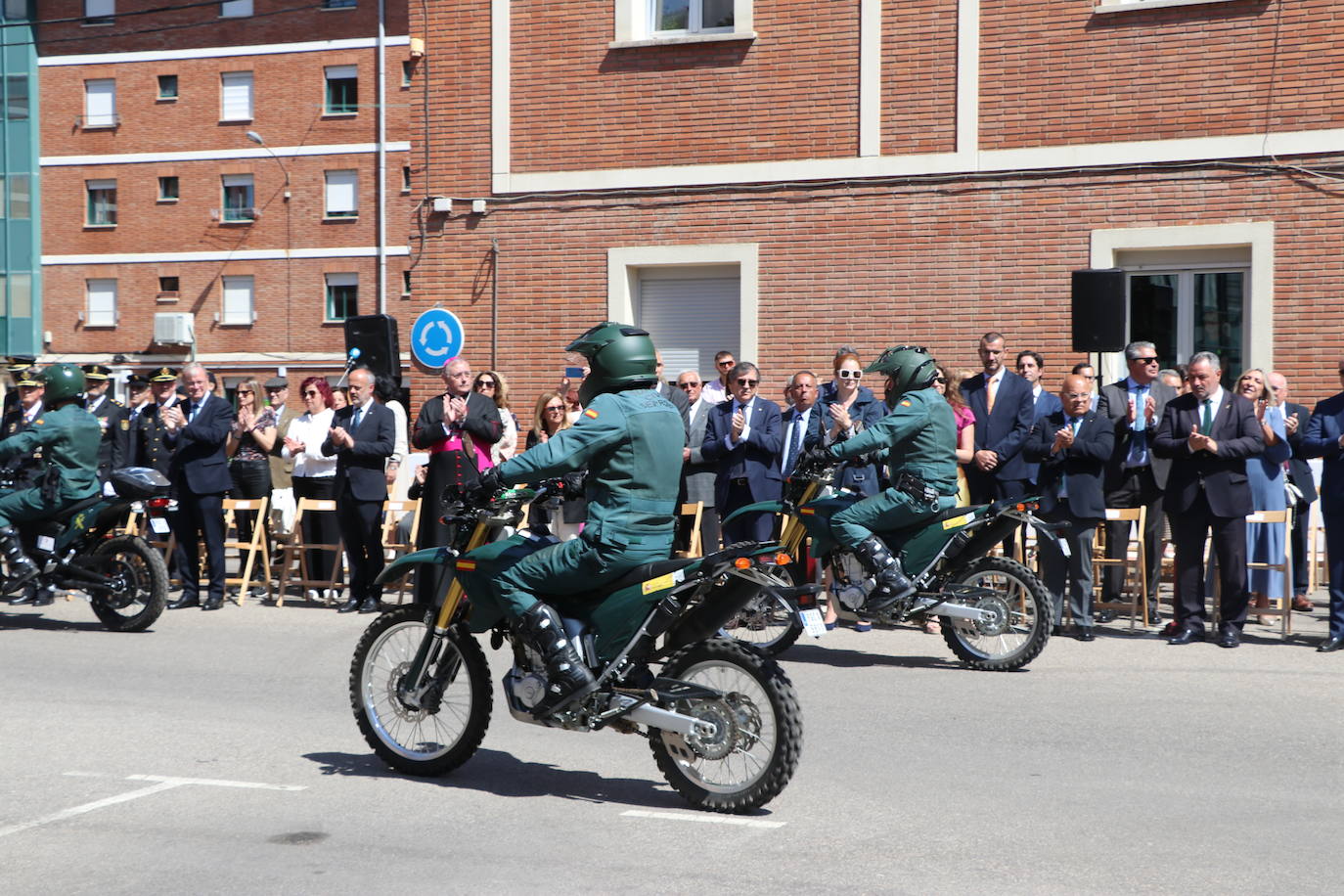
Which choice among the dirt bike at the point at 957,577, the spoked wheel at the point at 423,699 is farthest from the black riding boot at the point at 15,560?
the spoked wheel at the point at 423,699

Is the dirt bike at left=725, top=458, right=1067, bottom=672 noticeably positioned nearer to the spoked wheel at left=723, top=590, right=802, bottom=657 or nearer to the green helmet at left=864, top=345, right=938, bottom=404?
the spoked wheel at left=723, top=590, right=802, bottom=657

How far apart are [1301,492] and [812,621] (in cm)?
882

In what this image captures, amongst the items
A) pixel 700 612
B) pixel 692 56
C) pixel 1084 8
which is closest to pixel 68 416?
pixel 700 612

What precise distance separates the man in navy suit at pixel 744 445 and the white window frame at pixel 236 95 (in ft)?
143

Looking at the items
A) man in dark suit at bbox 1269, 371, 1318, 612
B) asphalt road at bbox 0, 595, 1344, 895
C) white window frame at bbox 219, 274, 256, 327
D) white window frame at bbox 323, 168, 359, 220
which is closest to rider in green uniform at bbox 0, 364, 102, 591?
asphalt road at bbox 0, 595, 1344, 895

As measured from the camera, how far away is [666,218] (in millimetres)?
18188

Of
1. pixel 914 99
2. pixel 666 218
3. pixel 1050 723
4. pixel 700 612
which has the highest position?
pixel 914 99

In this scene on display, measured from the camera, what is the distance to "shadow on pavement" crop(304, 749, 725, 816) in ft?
22.0

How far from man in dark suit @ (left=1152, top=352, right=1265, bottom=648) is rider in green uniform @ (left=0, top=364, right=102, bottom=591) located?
8202mm

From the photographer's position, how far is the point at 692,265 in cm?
1836

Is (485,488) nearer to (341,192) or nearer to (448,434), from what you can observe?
(448,434)

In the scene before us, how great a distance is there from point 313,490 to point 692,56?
6.82 m

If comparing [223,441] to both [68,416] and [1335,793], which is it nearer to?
[68,416]

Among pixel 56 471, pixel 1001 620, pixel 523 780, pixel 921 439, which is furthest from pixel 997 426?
pixel 56 471
